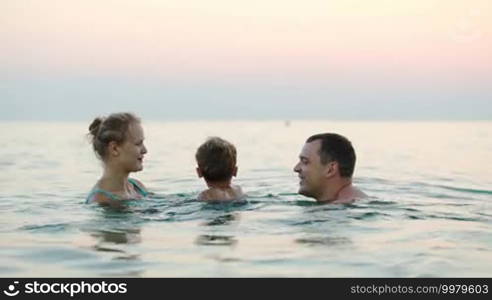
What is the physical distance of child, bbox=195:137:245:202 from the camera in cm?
802

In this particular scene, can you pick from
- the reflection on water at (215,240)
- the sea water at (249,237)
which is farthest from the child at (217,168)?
the reflection on water at (215,240)

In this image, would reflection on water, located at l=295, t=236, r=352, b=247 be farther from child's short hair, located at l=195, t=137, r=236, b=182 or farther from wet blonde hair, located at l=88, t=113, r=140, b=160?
wet blonde hair, located at l=88, t=113, r=140, b=160

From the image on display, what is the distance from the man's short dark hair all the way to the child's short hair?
3.41 ft

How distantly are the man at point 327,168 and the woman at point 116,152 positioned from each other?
6.13 feet

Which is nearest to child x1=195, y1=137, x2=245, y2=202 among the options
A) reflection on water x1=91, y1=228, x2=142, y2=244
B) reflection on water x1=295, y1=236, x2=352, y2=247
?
reflection on water x1=91, y1=228, x2=142, y2=244

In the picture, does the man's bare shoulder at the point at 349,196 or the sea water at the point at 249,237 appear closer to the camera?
the sea water at the point at 249,237

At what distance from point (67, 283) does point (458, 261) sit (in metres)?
3.03

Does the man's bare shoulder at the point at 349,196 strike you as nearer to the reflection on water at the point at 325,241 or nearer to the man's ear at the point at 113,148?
the reflection on water at the point at 325,241

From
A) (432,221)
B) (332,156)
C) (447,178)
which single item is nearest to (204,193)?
(332,156)

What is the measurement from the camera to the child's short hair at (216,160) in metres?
8.02

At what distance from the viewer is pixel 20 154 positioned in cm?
2303

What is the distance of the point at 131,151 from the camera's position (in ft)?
26.6

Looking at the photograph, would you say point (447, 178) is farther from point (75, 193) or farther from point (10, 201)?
point (10, 201)

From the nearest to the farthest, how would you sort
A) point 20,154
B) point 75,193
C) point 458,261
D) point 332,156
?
1. point 458,261
2. point 332,156
3. point 75,193
4. point 20,154
